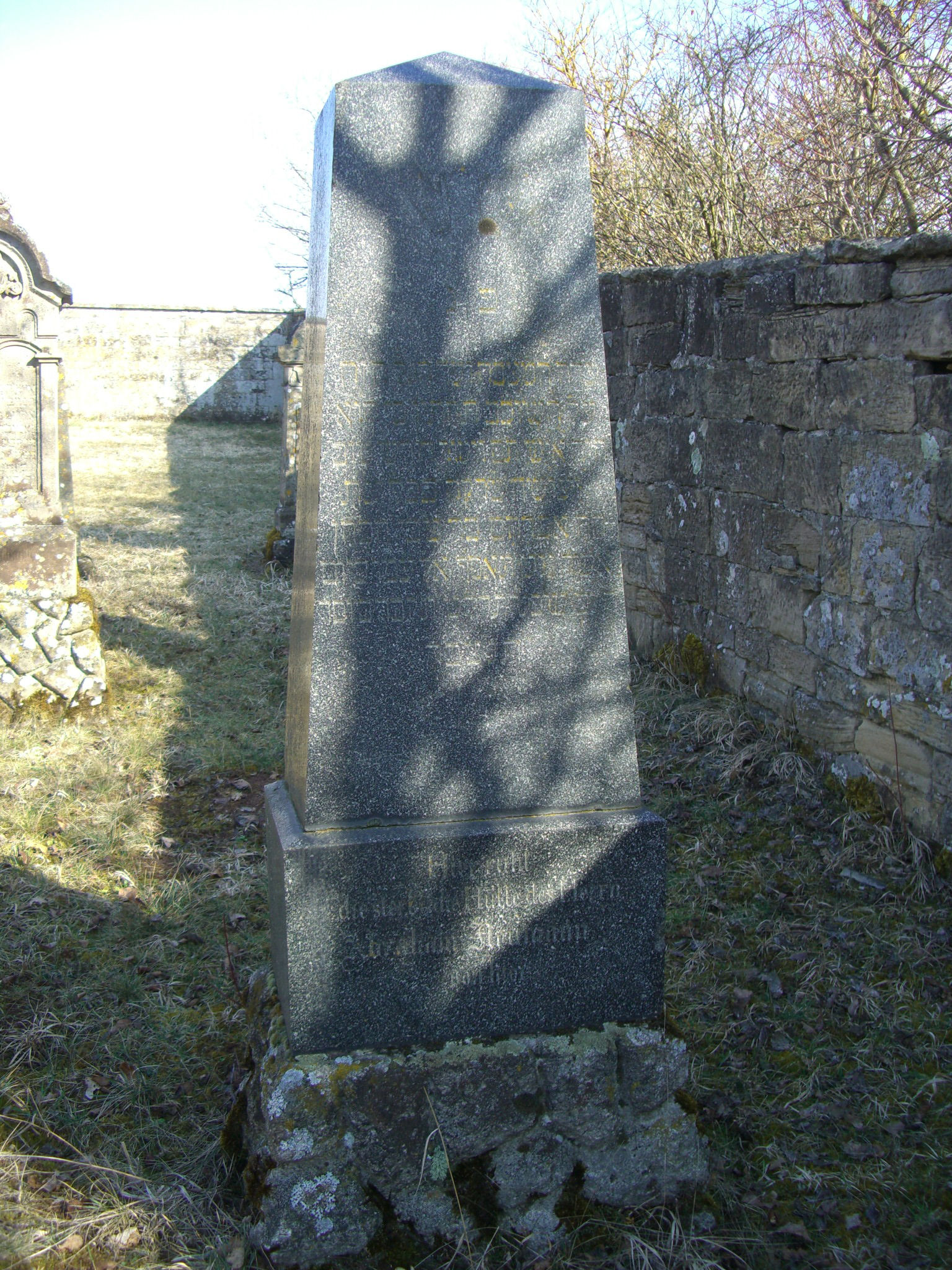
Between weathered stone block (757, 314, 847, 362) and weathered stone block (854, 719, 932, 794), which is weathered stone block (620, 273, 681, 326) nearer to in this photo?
weathered stone block (757, 314, 847, 362)

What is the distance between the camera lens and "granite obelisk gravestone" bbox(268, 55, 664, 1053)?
2258 mm

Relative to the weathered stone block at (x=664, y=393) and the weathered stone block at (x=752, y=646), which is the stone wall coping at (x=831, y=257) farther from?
the weathered stone block at (x=752, y=646)

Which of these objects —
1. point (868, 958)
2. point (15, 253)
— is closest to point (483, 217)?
point (868, 958)

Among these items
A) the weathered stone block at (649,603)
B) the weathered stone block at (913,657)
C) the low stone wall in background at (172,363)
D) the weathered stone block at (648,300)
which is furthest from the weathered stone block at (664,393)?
the low stone wall in background at (172,363)

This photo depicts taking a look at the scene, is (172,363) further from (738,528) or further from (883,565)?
(883,565)

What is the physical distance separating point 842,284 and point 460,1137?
3.56 meters

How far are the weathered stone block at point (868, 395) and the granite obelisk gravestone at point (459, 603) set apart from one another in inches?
80.7

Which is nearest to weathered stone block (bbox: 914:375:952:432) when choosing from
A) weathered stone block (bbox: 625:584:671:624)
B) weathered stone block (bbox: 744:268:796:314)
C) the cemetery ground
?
weathered stone block (bbox: 744:268:796:314)

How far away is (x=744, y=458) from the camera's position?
5.09 meters

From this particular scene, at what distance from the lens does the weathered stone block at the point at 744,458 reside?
15.9ft

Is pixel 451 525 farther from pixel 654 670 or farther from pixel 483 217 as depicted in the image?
pixel 654 670

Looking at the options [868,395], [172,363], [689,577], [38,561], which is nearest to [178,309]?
[172,363]

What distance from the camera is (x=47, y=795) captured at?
470cm

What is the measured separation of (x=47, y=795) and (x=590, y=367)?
3.53 m
